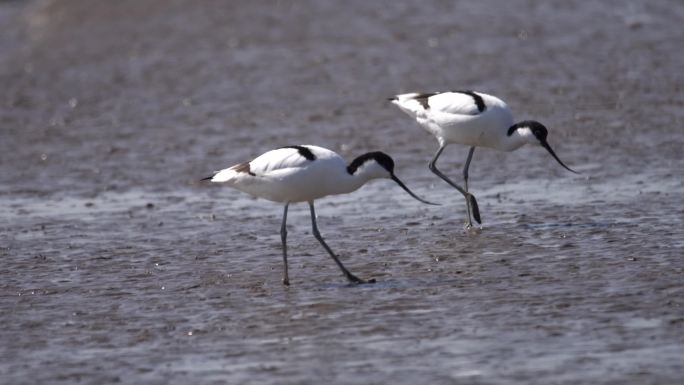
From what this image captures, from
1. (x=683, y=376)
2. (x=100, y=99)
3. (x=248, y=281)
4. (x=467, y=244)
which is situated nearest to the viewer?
(x=683, y=376)

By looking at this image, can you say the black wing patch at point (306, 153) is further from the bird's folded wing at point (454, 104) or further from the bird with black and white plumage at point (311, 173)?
the bird's folded wing at point (454, 104)

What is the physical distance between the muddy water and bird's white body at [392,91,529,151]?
48 cm

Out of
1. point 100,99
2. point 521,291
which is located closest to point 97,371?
point 521,291

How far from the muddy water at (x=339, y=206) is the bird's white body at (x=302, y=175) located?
20.7 inches

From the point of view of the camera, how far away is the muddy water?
585 cm

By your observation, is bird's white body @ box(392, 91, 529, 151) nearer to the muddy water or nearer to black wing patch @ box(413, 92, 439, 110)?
black wing patch @ box(413, 92, 439, 110)

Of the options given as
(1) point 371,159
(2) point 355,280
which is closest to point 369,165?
(1) point 371,159

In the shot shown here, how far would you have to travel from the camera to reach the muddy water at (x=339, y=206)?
5852 millimetres

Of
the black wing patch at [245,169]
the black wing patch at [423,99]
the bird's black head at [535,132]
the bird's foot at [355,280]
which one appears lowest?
the bird's foot at [355,280]

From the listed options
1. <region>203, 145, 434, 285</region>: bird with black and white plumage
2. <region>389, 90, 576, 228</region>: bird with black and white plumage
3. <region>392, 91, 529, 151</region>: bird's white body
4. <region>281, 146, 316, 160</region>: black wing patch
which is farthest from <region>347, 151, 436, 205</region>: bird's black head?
<region>392, 91, 529, 151</region>: bird's white body

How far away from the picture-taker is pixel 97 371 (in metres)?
5.72

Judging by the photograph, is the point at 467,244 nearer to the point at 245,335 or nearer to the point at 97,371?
the point at 245,335

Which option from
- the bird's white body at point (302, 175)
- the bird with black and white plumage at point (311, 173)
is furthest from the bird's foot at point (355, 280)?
the bird's white body at point (302, 175)

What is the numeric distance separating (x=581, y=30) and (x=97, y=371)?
11.4 meters
